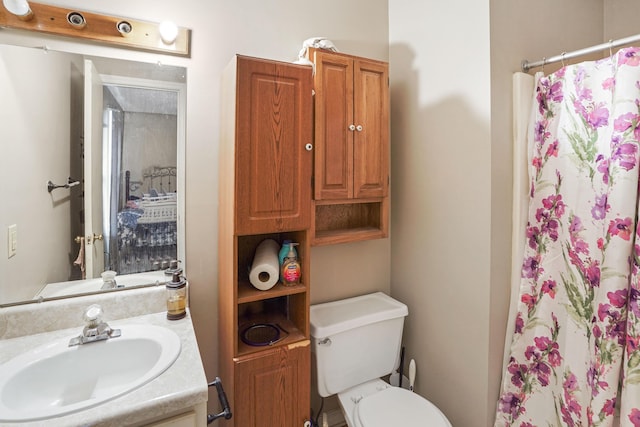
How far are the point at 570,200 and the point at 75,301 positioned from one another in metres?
1.92

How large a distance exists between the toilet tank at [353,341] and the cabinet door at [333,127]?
580 mm

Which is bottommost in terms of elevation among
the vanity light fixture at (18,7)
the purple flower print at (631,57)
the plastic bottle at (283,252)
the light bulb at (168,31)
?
the plastic bottle at (283,252)

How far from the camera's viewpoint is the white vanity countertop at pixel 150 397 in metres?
0.74

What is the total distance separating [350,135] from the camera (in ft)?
4.91

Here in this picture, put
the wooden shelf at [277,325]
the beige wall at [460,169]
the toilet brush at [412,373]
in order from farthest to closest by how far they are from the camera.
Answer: the toilet brush at [412,373], the beige wall at [460,169], the wooden shelf at [277,325]

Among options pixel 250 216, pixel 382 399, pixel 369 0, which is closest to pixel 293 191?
pixel 250 216

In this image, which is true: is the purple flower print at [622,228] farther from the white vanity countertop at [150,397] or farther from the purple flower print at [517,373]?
the white vanity countertop at [150,397]

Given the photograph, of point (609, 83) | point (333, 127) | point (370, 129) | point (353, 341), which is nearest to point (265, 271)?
point (353, 341)

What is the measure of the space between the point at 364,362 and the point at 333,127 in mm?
1125

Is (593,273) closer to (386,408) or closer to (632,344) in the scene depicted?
(632,344)

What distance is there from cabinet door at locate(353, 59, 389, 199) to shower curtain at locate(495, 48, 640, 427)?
634 mm

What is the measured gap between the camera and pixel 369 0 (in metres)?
1.77

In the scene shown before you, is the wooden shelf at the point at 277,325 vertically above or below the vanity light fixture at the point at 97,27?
below

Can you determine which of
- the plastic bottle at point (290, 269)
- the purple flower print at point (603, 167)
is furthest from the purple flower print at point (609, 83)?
the plastic bottle at point (290, 269)
